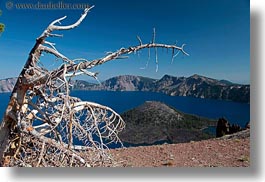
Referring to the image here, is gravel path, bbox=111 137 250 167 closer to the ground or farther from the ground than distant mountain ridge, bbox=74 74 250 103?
closer to the ground

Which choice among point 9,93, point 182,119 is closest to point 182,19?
point 9,93

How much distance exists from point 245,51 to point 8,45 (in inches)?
Result: 82.1

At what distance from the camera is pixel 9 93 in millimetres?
2529

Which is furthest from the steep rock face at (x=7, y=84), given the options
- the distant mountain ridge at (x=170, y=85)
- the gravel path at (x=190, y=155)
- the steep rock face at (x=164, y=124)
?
the steep rock face at (x=164, y=124)

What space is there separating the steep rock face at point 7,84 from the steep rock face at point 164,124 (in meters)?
4.07

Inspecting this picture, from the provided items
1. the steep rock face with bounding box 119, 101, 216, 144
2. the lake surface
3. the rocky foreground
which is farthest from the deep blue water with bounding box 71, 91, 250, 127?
the steep rock face with bounding box 119, 101, 216, 144

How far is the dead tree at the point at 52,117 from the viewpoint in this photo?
7.32 ft

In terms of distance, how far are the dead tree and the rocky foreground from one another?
1.93 ft

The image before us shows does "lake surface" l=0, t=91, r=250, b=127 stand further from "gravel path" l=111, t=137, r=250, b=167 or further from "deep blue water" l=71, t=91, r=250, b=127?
"gravel path" l=111, t=137, r=250, b=167

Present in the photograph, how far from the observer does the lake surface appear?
10.3ft

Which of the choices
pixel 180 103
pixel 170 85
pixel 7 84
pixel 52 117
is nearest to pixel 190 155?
pixel 170 85

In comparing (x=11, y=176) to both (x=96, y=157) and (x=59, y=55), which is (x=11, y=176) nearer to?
(x=96, y=157)

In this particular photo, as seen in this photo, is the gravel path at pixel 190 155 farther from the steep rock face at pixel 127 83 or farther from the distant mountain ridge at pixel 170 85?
the steep rock face at pixel 127 83

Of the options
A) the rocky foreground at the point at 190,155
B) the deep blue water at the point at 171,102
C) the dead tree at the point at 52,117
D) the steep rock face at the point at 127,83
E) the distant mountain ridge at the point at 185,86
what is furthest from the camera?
the steep rock face at the point at 127,83
